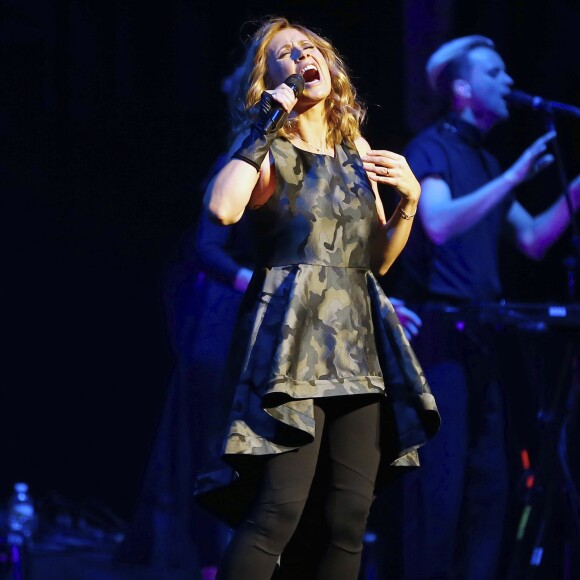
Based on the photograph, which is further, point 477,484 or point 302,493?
point 477,484

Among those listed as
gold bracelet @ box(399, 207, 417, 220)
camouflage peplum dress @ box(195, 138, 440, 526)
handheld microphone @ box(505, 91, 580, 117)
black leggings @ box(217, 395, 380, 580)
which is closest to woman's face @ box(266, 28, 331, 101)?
camouflage peplum dress @ box(195, 138, 440, 526)

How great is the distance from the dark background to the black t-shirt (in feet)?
0.22

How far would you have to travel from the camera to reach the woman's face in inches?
78.4

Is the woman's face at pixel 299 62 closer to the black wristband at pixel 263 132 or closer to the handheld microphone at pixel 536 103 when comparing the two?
the black wristband at pixel 263 132

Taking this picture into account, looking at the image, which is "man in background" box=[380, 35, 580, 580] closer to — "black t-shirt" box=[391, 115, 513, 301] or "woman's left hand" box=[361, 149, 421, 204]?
"black t-shirt" box=[391, 115, 513, 301]

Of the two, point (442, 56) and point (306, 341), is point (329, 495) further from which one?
point (442, 56)

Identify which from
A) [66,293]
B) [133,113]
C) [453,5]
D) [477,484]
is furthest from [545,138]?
[66,293]

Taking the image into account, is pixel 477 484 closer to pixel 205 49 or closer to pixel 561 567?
pixel 561 567

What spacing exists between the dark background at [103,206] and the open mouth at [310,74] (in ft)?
3.39

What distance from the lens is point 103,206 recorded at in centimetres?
299

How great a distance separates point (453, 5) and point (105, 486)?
6.01 feet

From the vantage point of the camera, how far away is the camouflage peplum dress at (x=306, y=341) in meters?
1.80

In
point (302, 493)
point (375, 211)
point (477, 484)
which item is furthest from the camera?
point (477, 484)

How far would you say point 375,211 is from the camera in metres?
2.00
